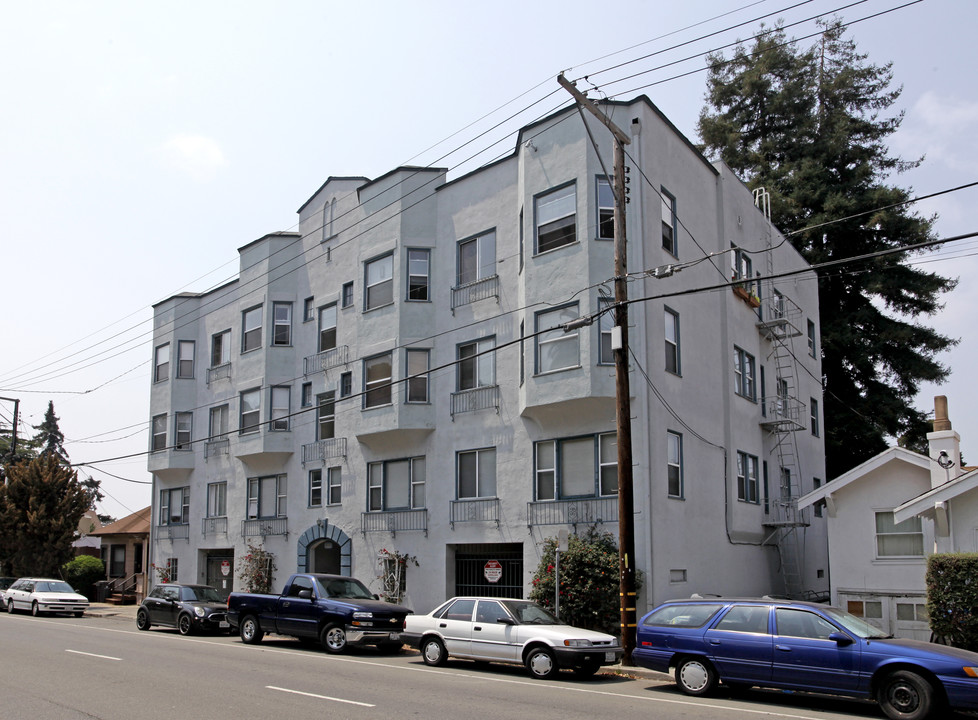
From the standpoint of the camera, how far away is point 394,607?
1970 centimetres

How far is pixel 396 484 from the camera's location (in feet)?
89.3

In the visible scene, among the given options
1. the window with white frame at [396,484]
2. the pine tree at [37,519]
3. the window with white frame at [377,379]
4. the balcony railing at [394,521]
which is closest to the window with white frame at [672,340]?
the window with white frame at [396,484]

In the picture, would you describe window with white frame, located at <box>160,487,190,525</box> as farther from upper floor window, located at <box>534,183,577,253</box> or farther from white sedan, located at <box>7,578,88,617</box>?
upper floor window, located at <box>534,183,577,253</box>

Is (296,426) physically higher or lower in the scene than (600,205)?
lower

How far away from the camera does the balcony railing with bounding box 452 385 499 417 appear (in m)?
24.6

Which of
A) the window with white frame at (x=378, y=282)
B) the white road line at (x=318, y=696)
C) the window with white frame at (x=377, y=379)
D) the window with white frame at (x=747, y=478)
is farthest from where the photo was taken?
the window with white frame at (x=378, y=282)

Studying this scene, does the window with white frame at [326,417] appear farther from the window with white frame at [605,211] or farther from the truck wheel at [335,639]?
the window with white frame at [605,211]

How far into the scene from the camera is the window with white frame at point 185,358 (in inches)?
1463

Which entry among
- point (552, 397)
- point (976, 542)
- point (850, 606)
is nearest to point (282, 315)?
point (552, 397)

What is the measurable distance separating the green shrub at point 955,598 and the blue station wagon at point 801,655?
3944mm

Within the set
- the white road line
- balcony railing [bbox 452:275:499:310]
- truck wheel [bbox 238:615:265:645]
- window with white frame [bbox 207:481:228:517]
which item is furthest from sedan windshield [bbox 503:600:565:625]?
window with white frame [bbox 207:481:228:517]

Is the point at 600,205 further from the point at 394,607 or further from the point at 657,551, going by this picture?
the point at 394,607

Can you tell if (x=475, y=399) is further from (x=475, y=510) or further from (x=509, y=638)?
(x=509, y=638)

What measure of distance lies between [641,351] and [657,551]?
4.69 m
